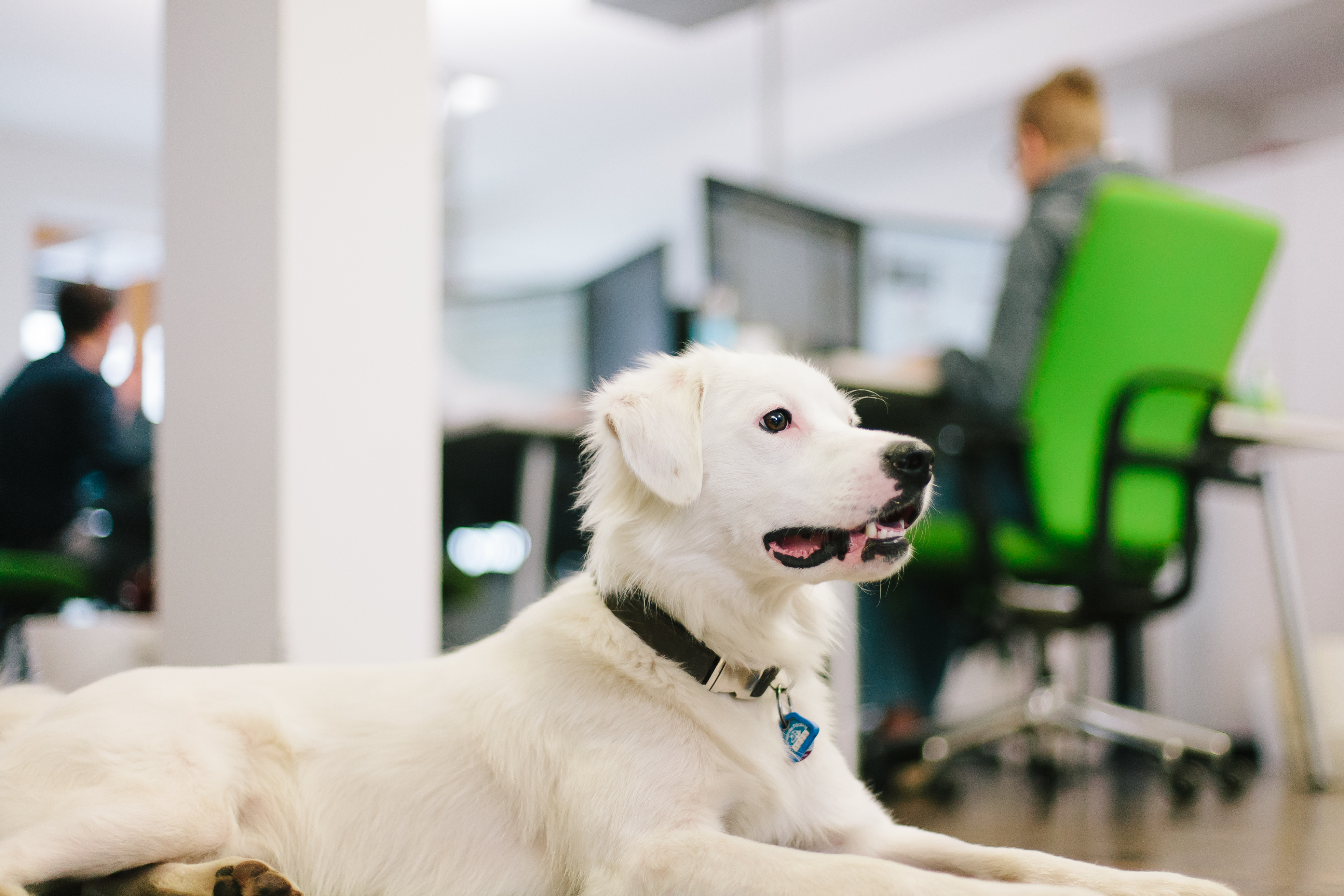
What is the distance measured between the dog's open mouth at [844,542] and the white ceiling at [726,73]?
3.97 m

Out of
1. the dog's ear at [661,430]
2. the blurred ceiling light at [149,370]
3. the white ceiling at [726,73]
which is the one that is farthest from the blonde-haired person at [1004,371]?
the blurred ceiling light at [149,370]

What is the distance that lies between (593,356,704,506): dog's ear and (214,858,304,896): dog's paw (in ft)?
1.89

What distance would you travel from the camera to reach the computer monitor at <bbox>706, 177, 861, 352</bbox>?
3180mm

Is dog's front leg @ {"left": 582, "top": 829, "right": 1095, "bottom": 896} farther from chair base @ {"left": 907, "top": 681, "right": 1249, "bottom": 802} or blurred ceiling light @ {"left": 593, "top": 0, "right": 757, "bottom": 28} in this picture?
blurred ceiling light @ {"left": 593, "top": 0, "right": 757, "bottom": 28}

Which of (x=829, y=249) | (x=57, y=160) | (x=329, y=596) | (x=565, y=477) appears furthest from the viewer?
(x=57, y=160)

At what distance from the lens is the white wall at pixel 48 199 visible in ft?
24.7

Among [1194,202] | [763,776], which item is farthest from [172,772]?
[1194,202]

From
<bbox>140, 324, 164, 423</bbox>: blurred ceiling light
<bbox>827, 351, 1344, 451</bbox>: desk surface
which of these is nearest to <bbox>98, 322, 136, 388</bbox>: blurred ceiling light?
<bbox>140, 324, 164, 423</bbox>: blurred ceiling light

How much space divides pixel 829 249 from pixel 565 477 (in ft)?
4.16

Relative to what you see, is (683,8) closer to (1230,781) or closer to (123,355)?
(1230,781)

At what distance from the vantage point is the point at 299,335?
2.03 m

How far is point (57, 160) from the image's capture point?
25.8 ft

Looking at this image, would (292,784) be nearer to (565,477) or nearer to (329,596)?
(329,596)

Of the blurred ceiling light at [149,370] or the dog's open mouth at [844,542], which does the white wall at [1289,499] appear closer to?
the dog's open mouth at [844,542]
